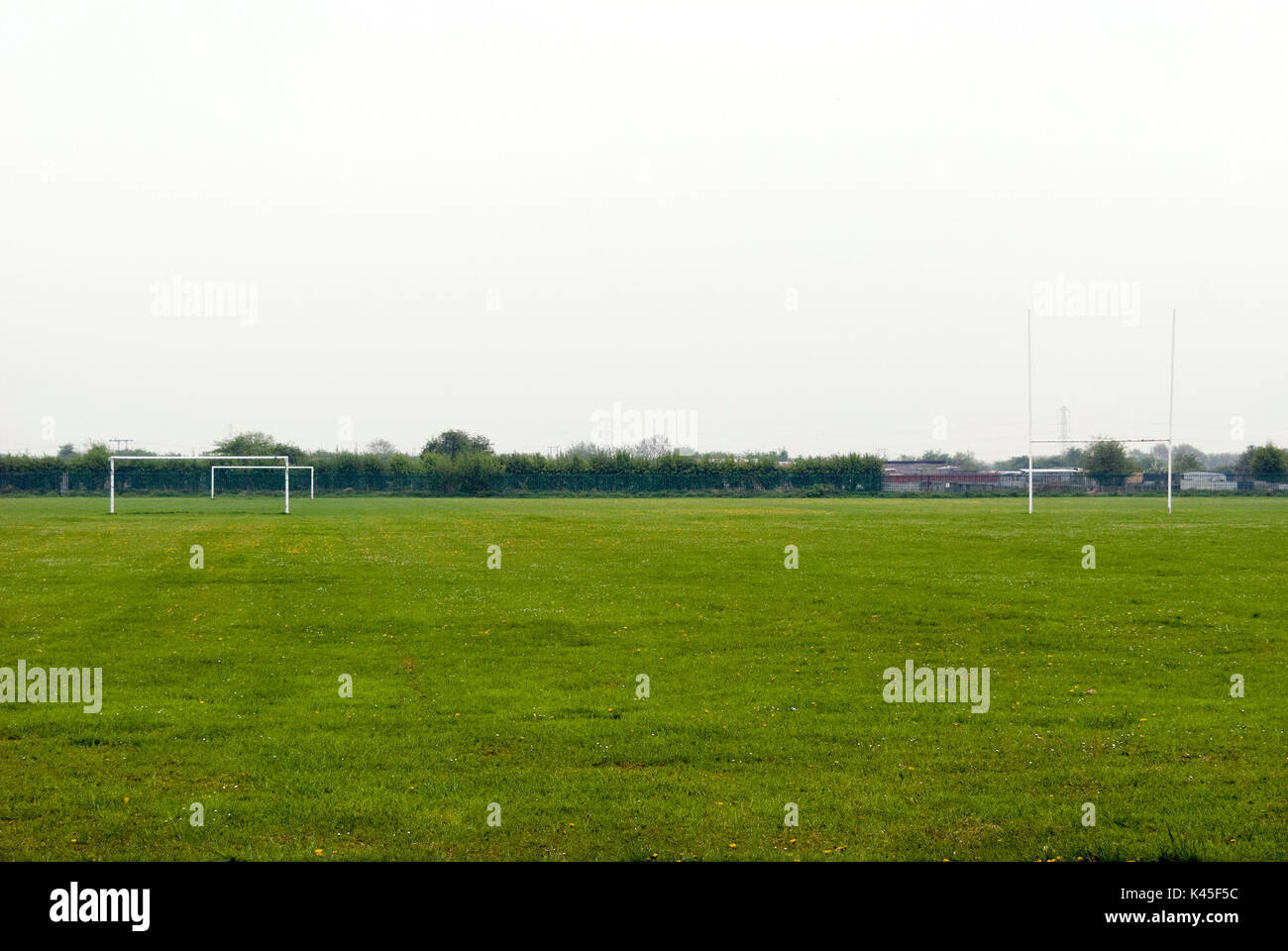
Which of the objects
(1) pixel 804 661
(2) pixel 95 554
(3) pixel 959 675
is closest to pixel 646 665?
(1) pixel 804 661

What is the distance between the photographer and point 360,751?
10.7 metres

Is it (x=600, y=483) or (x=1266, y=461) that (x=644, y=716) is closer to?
(x=600, y=483)

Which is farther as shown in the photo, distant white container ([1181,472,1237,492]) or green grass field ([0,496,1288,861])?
distant white container ([1181,472,1237,492])

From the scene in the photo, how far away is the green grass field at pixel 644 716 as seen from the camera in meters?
8.35

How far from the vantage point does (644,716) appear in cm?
1223

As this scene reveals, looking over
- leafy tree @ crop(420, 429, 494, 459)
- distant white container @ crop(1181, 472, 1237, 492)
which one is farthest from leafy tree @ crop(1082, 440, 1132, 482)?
leafy tree @ crop(420, 429, 494, 459)

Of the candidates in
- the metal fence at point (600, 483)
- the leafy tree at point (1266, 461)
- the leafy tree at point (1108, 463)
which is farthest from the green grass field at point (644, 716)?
the leafy tree at point (1266, 461)

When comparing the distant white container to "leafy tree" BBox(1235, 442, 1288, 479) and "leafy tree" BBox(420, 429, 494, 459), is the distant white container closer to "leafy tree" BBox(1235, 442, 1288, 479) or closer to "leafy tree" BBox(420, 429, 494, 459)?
"leafy tree" BBox(1235, 442, 1288, 479)

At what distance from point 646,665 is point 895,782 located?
6.27 metres

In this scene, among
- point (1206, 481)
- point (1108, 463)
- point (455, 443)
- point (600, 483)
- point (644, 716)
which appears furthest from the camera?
point (455, 443)

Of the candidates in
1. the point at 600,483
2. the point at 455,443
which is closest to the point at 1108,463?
the point at 600,483

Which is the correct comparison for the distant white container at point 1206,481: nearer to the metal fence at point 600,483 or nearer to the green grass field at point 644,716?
the metal fence at point 600,483

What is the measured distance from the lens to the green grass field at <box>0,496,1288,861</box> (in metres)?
8.35
